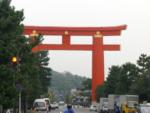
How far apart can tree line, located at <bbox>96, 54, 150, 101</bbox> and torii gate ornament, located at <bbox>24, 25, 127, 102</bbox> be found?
375 centimetres

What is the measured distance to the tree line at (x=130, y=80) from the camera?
244ft

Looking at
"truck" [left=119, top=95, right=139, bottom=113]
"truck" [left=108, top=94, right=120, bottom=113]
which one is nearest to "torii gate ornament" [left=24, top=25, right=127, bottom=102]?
"truck" [left=108, top=94, right=120, bottom=113]

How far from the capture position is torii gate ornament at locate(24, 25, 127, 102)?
8444 cm

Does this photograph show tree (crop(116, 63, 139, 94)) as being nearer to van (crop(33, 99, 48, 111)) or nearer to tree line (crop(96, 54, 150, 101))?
tree line (crop(96, 54, 150, 101))

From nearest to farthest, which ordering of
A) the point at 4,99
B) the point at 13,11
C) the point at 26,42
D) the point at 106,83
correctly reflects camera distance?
the point at 4,99 → the point at 13,11 → the point at 26,42 → the point at 106,83

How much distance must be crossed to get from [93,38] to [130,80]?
8.93 meters

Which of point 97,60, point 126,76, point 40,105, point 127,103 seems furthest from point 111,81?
point 127,103

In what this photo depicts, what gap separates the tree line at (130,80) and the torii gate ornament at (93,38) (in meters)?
3.75

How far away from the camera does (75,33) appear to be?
85.4 metres

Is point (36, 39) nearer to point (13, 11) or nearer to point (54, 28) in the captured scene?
point (13, 11)

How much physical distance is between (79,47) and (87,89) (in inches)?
4265

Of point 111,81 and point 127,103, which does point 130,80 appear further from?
point 127,103

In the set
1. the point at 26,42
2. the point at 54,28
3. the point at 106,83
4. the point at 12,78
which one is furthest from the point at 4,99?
the point at 106,83

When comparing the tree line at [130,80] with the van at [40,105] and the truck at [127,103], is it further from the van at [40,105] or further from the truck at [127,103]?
the van at [40,105]
